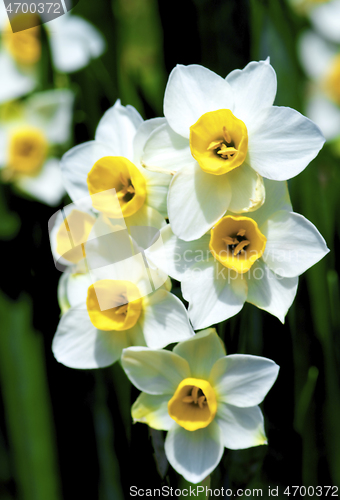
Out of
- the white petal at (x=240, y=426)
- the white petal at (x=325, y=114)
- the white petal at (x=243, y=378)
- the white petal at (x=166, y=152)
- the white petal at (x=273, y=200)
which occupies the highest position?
the white petal at (x=166, y=152)

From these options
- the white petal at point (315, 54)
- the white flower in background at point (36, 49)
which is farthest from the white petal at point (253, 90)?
the white petal at point (315, 54)

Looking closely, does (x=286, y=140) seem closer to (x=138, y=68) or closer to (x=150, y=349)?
(x=150, y=349)

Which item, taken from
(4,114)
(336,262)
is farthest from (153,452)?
(4,114)

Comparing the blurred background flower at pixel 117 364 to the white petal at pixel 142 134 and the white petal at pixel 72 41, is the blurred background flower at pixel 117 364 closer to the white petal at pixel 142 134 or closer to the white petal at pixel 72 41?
the white petal at pixel 72 41

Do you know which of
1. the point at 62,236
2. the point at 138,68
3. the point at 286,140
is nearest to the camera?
the point at 286,140

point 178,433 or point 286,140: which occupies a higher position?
point 286,140

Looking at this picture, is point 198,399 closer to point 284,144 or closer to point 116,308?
point 116,308
